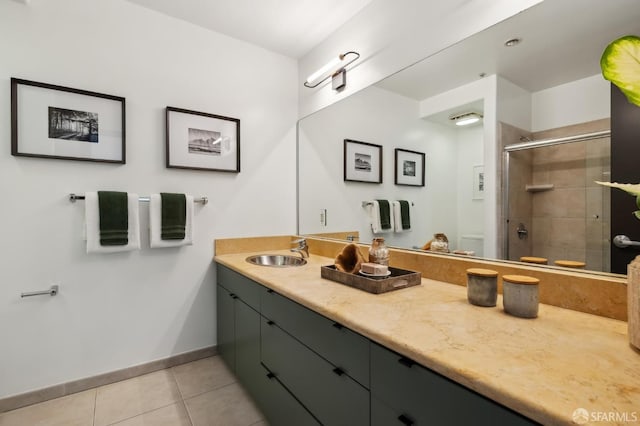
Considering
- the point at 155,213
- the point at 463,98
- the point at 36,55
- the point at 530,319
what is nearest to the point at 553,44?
the point at 463,98

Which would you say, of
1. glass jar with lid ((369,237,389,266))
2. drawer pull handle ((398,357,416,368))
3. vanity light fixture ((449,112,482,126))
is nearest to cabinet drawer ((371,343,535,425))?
drawer pull handle ((398,357,416,368))

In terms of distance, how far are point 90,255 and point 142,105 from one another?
102 cm

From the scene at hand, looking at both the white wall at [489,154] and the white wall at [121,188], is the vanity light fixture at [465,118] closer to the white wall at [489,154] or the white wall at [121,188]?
the white wall at [489,154]

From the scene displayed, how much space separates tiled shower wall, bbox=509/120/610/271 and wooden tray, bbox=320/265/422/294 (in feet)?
1.45

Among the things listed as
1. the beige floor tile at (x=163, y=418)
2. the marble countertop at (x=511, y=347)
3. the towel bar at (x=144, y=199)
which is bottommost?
the beige floor tile at (x=163, y=418)

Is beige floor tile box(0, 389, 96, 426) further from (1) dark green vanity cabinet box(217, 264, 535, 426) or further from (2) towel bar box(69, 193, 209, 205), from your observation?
(2) towel bar box(69, 193, 209, 205)

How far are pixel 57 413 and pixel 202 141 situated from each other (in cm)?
181

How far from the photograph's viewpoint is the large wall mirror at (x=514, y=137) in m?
1.02

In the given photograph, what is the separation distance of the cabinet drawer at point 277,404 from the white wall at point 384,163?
99cm

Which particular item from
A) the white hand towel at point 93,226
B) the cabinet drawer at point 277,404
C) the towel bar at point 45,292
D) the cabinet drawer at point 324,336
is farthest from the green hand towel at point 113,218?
the cabinet drawer at point 277,404

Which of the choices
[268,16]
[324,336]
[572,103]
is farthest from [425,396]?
[268,16]

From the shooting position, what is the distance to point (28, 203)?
1657 mm

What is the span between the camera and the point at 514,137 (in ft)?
3.98

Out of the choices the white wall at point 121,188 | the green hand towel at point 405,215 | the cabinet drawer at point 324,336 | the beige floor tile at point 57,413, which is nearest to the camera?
the cabinet drawer at point 324,336
